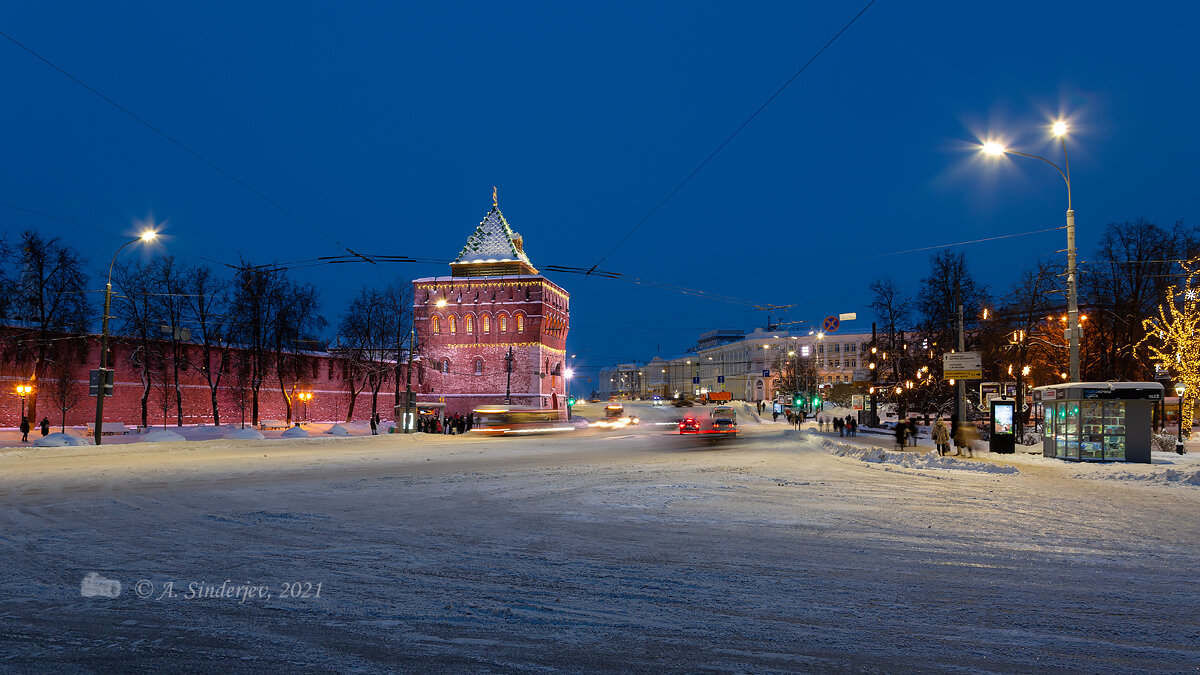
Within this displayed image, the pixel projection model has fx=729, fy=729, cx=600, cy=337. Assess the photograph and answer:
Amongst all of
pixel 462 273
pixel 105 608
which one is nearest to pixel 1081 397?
pixel 105 608

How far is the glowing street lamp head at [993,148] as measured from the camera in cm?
1997

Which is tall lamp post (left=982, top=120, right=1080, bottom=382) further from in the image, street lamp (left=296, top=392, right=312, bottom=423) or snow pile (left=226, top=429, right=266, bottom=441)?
street lamp (left=296, top=392, right=312, bottom=423)

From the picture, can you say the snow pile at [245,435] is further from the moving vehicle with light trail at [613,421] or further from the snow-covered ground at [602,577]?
the moving vehicle with light trail at [613,421]

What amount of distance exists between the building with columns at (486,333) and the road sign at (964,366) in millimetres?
44866

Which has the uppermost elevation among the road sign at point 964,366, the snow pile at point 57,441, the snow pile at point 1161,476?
the road sign at point 964,366

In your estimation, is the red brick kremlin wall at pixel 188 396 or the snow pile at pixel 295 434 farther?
the snow pile at pixel 295 434

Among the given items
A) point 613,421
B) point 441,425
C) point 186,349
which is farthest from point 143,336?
point 613,421

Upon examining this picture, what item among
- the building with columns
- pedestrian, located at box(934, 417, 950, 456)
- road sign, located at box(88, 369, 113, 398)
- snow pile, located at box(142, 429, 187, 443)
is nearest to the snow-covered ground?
pedestrian, located at box(934, 417, 950, 456)

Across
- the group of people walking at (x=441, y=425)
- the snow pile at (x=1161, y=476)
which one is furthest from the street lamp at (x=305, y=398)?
the snow pile at (x=1161, y=476)

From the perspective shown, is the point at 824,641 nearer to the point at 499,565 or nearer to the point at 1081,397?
the point at 499,565

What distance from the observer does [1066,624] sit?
580 centimetres

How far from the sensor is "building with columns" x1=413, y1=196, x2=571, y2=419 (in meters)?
68.5

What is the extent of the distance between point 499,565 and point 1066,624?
5.24m

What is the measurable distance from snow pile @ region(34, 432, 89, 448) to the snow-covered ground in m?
17.1
